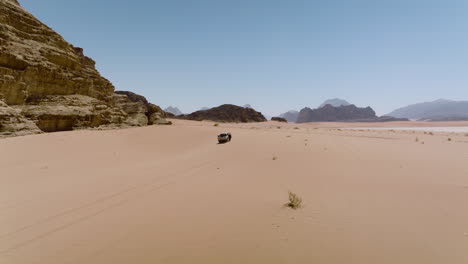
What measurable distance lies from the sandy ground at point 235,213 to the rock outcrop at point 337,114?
447 feet

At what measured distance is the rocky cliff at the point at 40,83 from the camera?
1270cm

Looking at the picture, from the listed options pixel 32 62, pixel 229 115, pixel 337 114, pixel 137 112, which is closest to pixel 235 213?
pixel 32 62

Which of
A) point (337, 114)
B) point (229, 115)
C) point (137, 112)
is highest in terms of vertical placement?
point (337, 114)

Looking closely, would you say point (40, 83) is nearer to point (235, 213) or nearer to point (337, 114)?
point (235, 213)

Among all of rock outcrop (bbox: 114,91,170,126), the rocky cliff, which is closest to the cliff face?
the rocky cliff

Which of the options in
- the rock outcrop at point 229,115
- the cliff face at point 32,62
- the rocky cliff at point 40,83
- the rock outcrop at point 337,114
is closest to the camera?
the rocky cliff at point 40,83

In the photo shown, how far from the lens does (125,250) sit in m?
2.82

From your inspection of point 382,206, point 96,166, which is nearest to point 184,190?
point 382,206

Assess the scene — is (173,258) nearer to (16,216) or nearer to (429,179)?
(16,216)

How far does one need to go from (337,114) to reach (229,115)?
9375cm

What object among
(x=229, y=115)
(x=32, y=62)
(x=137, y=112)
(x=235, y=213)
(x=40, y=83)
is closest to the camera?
(x=235, y=213)

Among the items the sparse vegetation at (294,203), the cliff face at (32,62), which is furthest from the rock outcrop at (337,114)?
the sparse vegetation at (294,203)

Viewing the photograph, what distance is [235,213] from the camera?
3910 millimetres

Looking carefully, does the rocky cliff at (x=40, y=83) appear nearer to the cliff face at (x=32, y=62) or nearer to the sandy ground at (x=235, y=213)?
the cliff face at (x=32, y=62)
